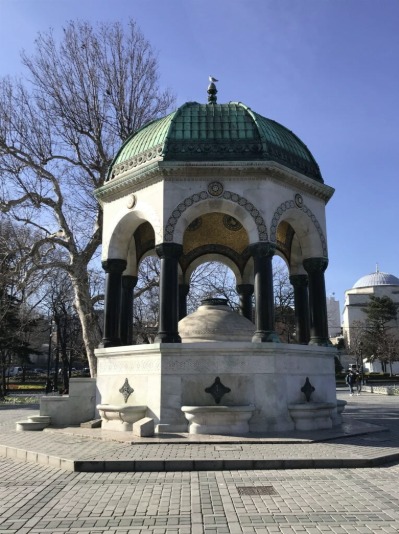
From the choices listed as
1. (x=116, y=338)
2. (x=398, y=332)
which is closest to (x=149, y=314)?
(x=116, y=338)

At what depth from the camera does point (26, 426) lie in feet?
39.8

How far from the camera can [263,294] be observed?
11.4m

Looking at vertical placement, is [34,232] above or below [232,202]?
above

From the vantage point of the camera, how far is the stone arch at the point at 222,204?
11719 mm

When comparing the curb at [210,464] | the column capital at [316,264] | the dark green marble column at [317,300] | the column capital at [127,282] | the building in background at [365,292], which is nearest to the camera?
the curb at [210,464]

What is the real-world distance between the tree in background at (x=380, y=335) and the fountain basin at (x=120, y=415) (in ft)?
167

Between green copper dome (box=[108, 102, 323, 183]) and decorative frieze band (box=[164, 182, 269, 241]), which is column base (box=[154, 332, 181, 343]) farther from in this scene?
green copper dome (box=[108, 102, 323, 183])

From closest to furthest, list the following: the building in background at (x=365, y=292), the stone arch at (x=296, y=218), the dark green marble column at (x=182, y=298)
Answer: the stone arch at (x=296, y=218) < the dark green marble column at (x=182, y=298) < the building in background at (x=365, y=292)

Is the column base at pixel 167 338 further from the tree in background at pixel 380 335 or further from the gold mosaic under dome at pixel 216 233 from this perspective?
the tree in background at pixel 380 335

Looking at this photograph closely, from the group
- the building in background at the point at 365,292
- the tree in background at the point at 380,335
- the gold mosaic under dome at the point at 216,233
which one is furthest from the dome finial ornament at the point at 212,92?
the building in background at the point at 365,292

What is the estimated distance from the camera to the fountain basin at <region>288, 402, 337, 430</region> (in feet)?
35.0

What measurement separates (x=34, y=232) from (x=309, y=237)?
44.4 feet

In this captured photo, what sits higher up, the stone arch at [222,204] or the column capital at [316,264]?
the stone arch at [222,204]

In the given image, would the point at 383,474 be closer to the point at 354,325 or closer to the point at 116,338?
the point at 116,338
